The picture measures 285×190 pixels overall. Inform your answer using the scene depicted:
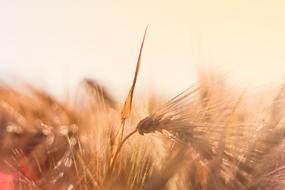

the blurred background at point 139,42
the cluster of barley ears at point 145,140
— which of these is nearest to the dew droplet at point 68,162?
the cluster of barley ears at point 145,140

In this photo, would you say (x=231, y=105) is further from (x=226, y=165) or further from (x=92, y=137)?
(x=92, y=137)

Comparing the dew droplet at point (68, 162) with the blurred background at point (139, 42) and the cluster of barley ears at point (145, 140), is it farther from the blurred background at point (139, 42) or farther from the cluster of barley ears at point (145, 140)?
the blurred background at point (139, 42)

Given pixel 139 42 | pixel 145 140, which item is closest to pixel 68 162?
pixel 145 140

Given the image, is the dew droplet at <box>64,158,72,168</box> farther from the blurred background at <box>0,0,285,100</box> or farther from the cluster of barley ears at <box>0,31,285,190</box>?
the blurred background at <box>0,0,285,100</box>

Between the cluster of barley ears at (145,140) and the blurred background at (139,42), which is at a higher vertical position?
the blurred background at (139,42)

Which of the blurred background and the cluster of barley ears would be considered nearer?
the cluster of barley ears

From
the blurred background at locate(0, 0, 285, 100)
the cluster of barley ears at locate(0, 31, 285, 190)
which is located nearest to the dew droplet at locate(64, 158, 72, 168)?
the cluster of barley ears at locate(0, 31, 285, 190)
